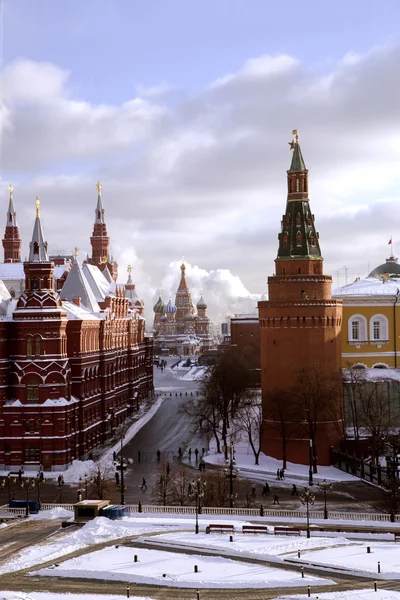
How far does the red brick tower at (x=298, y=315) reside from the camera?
2783 inches

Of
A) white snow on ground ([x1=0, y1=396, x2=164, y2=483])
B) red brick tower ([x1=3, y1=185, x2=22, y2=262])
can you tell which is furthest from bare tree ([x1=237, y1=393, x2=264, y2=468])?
red brick tower ([x1=3, y1=185, x2=22, y2=262])

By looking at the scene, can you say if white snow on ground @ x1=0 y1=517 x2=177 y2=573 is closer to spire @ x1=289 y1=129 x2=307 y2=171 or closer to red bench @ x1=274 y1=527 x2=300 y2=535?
red bench @ x1=274 y1=527 x2=300 y2=535

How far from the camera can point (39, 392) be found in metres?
68.8

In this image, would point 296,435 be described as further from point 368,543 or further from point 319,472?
point 368,543

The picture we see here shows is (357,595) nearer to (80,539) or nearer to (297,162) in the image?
(80,539)

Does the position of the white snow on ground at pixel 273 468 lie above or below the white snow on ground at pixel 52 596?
below

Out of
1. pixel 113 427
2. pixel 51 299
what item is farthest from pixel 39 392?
pixel 113 427

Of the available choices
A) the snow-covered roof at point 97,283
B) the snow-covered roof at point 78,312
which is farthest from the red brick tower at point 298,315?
the snow-covered roof at point 97,283

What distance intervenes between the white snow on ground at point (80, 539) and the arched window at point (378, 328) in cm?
3926

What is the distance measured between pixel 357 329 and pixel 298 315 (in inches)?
494

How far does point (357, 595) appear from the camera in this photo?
34344 mm

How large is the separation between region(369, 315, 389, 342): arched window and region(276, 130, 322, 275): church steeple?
12.0 meters

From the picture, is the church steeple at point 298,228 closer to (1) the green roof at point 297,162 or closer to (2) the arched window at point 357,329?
(1) the green roof at point 297,162

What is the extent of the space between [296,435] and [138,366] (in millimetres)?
44324
